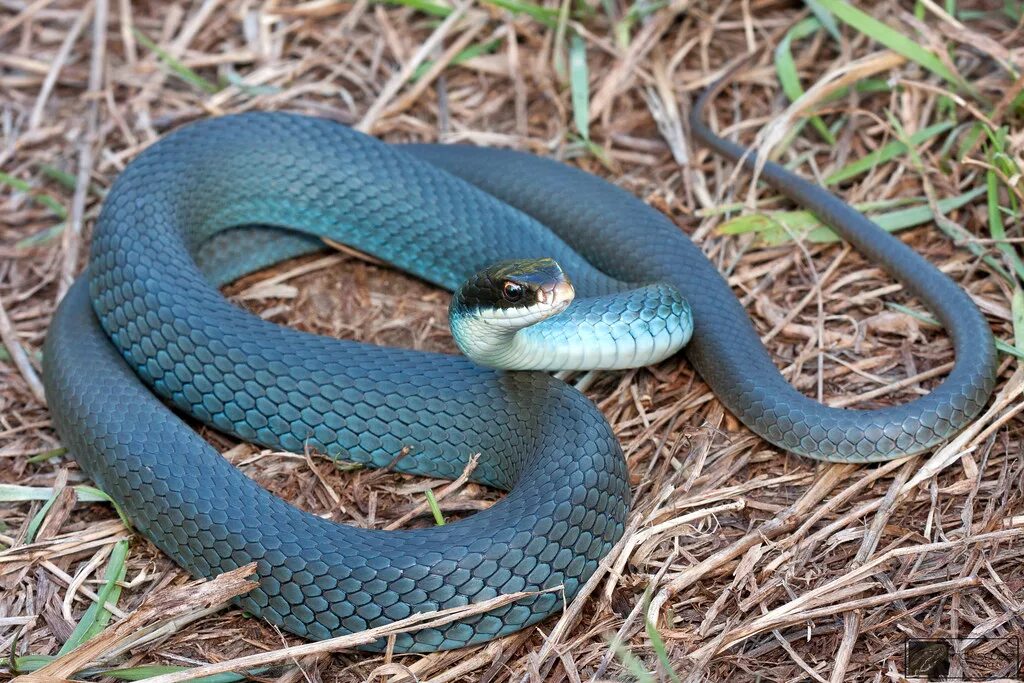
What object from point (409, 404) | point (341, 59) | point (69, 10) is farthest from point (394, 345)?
point (69, 10)

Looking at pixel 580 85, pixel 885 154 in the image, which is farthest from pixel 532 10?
pixel 885 154

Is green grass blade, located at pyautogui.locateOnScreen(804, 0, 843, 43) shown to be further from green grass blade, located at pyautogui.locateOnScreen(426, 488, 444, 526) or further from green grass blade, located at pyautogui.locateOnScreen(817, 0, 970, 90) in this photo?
green grass blade, located at pyautogui.locateOnScreen(426, 488, 444, 526)

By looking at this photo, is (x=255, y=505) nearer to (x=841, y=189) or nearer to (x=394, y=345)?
(x=394, y=345)

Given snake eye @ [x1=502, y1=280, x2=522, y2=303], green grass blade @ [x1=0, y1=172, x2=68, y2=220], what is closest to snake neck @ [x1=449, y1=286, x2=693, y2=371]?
snake eye @ [x1=502, y1=280, x2=522, y2=303]

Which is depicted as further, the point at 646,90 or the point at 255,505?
the point at 646,90

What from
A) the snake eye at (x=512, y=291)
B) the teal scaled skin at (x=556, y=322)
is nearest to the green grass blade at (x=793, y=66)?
the teal scaled skin at (x=556, y=322)

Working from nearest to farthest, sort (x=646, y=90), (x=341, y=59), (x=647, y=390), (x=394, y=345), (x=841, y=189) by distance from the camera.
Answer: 1. (x=647, y=390)
2. (x=394, y=345)
3. (x=841, y=189)
4. (x=646, y=90)
5. (x=341, y=59)
